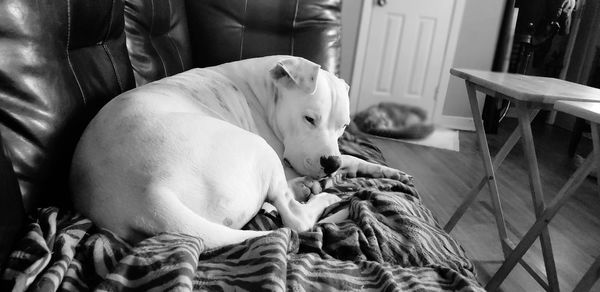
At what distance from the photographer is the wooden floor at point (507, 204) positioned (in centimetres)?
178

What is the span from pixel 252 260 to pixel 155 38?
109cm

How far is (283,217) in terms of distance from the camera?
102 centimetres

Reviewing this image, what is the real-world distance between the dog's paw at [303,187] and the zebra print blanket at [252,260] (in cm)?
20

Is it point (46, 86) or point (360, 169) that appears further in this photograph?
point (360, 169)

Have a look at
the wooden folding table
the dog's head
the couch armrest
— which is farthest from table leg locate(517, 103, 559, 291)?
the couch armrest

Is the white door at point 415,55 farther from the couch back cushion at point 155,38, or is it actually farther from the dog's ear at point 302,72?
the couch back cushion at point 155,38

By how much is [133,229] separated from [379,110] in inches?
31.7

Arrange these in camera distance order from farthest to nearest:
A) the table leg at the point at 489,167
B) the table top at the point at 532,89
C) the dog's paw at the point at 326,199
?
the table leg at the point at 489,167, the table top at the point at 532,89, the dog's paw at the point at 326,199

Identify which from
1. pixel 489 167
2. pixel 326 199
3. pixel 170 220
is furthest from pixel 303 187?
pixel 489 167

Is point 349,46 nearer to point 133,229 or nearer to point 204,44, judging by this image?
point 204,44

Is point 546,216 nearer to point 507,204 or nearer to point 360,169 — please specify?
point 360,169

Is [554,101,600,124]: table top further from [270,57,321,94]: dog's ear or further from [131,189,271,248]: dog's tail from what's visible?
[131,189,271,248]: dog's tail

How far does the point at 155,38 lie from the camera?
1.56m

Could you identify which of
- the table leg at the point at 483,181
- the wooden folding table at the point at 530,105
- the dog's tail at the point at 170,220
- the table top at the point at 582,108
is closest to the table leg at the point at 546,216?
the wooden folding table at the point at 530,105
